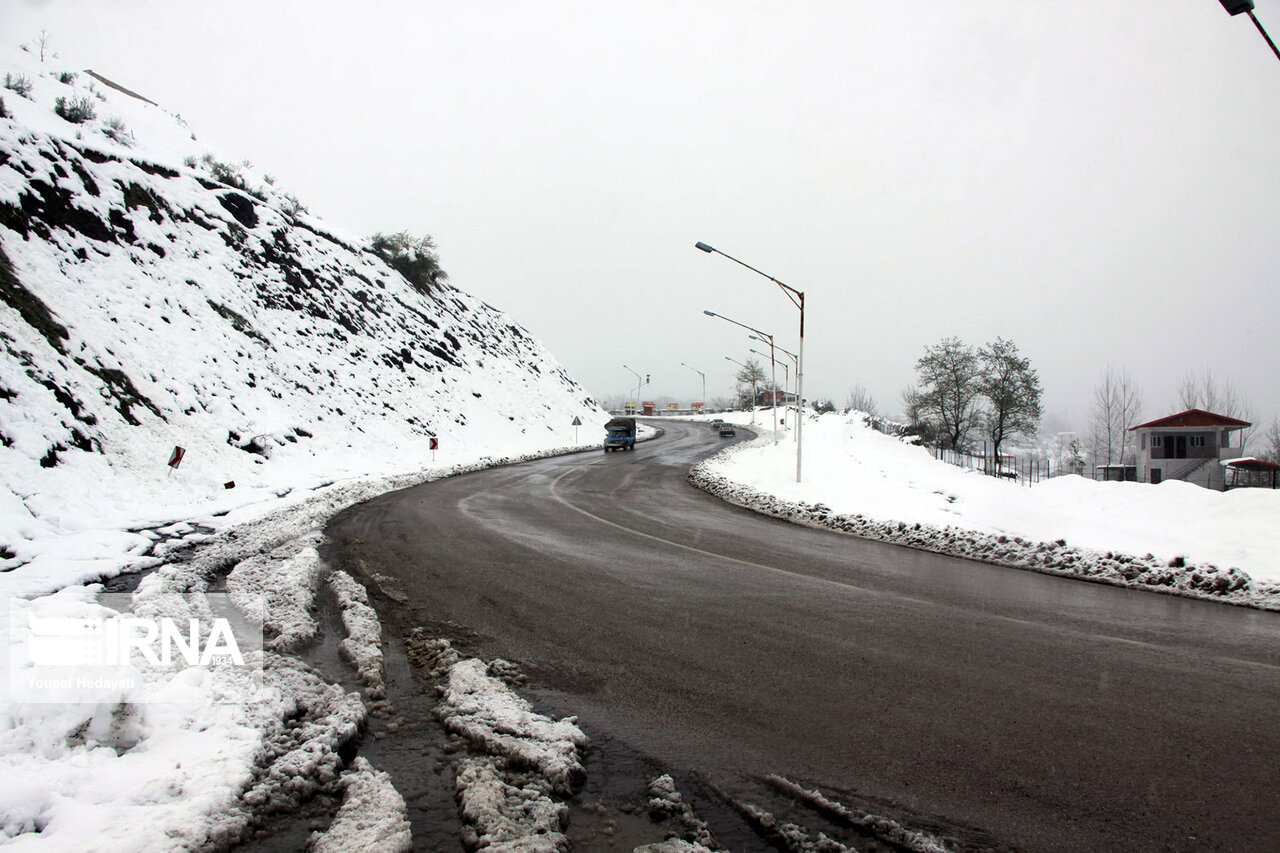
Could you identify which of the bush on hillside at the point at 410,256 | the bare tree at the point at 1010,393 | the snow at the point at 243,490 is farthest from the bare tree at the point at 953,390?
the bush on hillside at the point at 410,256

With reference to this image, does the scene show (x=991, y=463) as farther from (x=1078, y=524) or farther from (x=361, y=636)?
(x=361, y=636)

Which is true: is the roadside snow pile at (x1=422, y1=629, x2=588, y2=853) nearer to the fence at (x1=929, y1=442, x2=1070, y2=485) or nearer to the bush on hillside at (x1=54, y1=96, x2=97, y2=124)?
the bush on hillside at (x1=54, y1=96, x2=97, y2=124)

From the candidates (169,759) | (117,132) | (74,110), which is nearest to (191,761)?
(169,759)

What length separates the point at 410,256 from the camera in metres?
49.1

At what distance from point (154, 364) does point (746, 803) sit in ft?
75.0

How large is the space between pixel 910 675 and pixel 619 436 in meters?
37.0

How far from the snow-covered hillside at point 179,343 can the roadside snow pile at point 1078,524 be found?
46.4 feet

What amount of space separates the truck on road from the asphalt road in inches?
1219

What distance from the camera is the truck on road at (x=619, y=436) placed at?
41.4 meters

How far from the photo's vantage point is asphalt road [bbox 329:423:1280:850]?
3.35 meters

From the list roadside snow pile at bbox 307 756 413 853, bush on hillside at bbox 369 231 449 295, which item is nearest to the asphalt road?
roadside snow pile at bbox 307 756 413 853

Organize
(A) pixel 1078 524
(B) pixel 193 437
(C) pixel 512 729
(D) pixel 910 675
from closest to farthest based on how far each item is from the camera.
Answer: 1. (C) pixel 512 729
2. (D) pixel 910 675
3. (A) pixel 1078 524
4. (B) pixel 193 437

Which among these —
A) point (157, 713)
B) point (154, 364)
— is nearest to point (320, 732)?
point (157, 713)

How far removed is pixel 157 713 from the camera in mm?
4031
